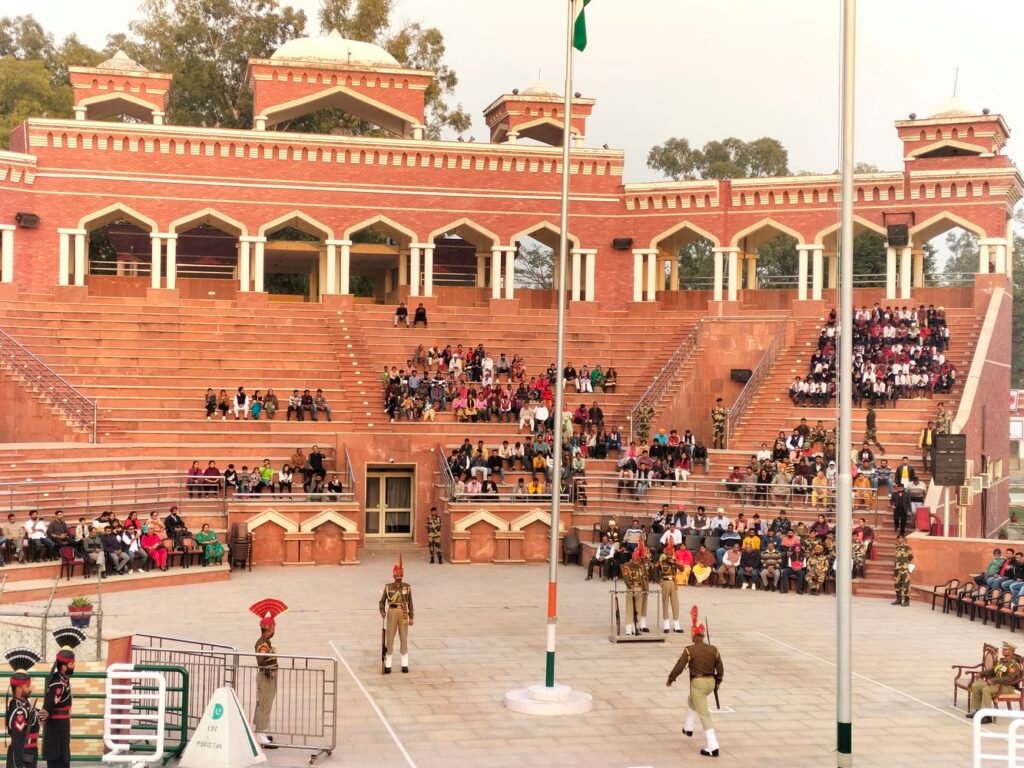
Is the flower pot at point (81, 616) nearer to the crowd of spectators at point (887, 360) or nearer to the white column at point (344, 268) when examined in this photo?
the crowd of spectators at point (887, 360)

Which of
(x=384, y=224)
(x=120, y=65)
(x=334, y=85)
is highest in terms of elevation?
(x=120, y=65)

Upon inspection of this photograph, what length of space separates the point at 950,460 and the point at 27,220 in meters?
28.2

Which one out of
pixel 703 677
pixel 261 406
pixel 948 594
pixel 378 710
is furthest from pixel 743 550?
pixel 261 406

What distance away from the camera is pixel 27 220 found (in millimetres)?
42062

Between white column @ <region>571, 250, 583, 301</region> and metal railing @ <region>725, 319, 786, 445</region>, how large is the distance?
763cm

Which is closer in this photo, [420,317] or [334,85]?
[420,317]

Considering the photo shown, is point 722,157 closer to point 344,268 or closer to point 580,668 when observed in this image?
point 344,268

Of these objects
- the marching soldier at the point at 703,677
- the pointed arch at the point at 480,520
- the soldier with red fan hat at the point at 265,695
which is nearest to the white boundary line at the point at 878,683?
the marching soldier at the point at 703,677

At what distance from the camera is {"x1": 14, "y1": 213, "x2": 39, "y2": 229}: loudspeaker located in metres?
42.0

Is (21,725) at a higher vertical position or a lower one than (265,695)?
higher

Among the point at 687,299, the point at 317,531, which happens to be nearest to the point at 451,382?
the point at 317,531

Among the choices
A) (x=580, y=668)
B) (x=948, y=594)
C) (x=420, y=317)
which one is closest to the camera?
(x=580, y=668)

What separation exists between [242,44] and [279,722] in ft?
167

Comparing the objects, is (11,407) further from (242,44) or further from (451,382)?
(242,44)
